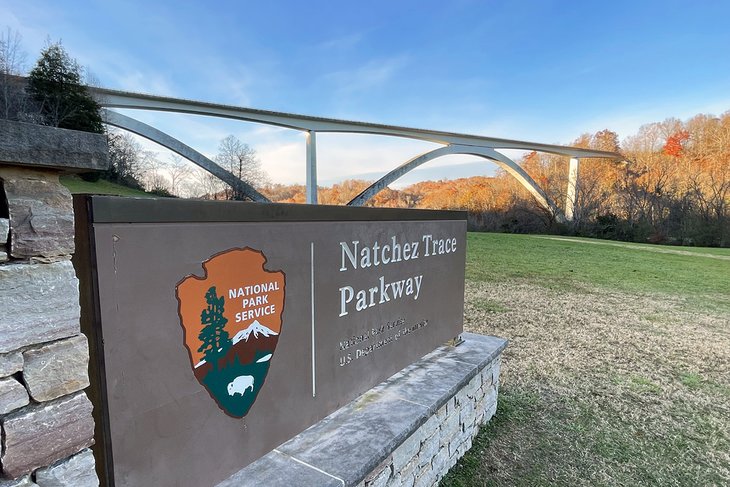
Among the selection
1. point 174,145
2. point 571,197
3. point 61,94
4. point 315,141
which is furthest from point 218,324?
point 571,197

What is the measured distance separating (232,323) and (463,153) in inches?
1513

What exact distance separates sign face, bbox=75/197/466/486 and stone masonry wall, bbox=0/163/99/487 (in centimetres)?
10

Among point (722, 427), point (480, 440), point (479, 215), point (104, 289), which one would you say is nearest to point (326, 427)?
point (104, 289)

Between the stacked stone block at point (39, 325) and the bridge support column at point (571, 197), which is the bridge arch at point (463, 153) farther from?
the stacked stone block at point (39, 325)

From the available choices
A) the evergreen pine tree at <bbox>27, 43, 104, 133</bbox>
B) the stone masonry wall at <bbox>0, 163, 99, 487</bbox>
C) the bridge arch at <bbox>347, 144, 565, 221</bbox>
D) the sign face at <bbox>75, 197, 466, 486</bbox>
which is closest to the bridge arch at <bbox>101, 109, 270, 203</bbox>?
the evergreen pine tree at <bbox>27, 43, 104, 133</bbox>

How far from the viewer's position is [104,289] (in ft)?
3.58

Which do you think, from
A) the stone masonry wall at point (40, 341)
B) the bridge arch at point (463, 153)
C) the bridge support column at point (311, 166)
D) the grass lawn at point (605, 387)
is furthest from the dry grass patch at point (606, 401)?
the bridge arch at point (463, 153)

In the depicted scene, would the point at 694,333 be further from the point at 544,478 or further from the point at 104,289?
the point at 104,289

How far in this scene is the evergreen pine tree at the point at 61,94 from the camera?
18.4 metres

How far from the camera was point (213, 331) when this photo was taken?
1383mm

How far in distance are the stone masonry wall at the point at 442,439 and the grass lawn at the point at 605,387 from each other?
11cm

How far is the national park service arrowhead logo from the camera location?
1334 mm

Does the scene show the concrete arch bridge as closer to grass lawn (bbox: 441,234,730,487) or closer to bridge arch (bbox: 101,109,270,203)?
bridge arch (bbox: 101,109,270,203)

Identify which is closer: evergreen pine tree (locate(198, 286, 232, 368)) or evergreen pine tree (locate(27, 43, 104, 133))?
evergreen pine tree (locate(198, 286, 232, 368))
